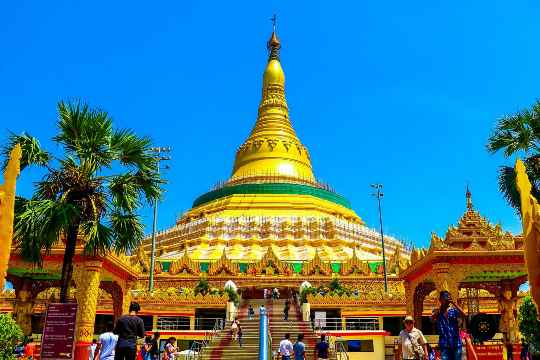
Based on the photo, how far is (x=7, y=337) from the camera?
40.0ft

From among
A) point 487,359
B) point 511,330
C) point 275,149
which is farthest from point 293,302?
point 275,149

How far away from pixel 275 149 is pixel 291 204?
8.50m

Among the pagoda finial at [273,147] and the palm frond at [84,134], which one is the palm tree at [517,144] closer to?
the palm frond at [84,134]

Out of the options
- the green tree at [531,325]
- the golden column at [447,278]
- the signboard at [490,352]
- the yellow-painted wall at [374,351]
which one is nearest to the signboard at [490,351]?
the signboard at [490,352]

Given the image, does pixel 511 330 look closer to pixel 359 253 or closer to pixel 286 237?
pixel 359 253

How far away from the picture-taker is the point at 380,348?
23.5 metres

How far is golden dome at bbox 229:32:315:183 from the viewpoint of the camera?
5497 cm

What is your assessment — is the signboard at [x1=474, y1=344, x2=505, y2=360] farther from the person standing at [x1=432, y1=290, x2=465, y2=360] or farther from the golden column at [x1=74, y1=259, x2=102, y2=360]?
the golden column at [x1=74, y1=259, x2=102, y2=360]

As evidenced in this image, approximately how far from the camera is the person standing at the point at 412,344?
8.63 meters

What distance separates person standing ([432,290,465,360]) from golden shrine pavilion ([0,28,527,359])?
454 inches

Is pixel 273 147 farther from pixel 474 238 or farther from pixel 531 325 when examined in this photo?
pixel 531 325

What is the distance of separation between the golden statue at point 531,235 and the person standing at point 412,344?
159 inches

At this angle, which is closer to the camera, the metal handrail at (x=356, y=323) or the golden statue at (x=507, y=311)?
the golden statue at (x=507, y=311)

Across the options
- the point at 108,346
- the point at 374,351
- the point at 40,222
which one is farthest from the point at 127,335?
the point at 374,351
